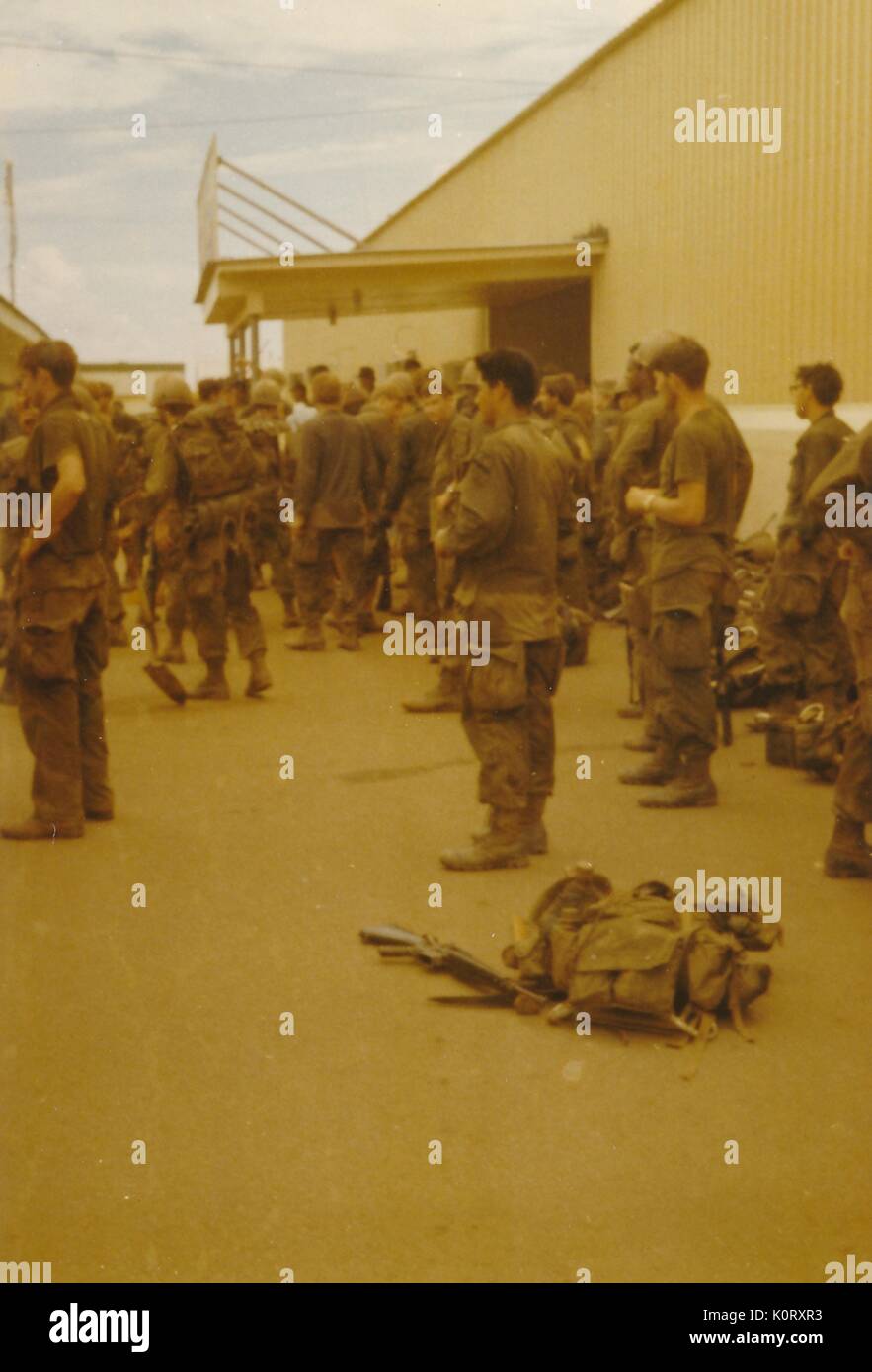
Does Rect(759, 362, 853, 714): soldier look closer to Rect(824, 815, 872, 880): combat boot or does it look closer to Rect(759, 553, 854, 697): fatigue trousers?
Rect(759, 553, 854, 697): fatigue trousers

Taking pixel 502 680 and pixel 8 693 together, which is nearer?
pixel 502 680

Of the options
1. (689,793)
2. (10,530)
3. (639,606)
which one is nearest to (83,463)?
(10,530)

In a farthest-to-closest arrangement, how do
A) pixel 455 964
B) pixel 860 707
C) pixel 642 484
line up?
pixel 642 484 < pixel 860 707 < pixel 455 964

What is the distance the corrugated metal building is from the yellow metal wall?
0.10 feet

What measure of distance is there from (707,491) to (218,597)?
4.53m

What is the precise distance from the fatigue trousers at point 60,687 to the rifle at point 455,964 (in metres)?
2.28

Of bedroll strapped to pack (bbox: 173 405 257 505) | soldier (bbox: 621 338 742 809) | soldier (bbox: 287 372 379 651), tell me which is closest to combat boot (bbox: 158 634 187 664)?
soldier (bbox: 287 372 379 651)

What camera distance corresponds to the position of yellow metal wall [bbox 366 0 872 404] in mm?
18828

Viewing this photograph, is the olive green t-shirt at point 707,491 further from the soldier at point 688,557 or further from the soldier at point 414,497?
the soldier at point 414,497

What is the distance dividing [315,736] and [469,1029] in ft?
18.8

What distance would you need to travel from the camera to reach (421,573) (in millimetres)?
15586

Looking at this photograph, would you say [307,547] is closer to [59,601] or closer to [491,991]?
[59,601]

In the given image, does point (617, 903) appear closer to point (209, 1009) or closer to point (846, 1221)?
point (209, 1009)

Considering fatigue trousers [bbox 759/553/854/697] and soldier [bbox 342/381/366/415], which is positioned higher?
soldier [bbox 342/381/366/415]
